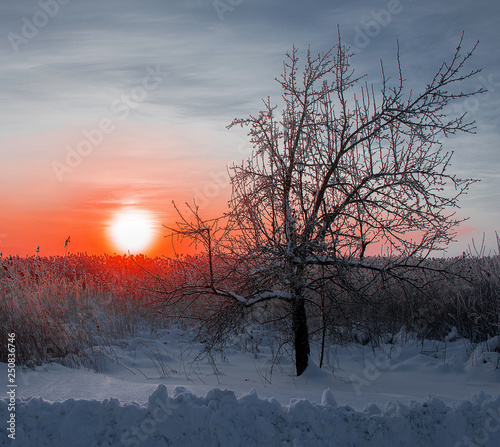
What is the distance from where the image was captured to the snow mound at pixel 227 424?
386 cm

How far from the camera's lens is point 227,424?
3920mm

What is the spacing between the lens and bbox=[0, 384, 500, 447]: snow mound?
386 cm

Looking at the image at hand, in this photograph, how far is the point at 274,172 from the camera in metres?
6.61

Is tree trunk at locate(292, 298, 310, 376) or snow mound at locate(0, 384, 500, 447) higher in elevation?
tree trunk at locate(292, 298, 310, 376)

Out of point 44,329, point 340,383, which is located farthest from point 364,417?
point 44,329

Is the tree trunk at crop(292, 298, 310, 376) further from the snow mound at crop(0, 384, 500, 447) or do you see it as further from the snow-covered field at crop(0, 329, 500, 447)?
the snow mound at crop(0, 384, 500, 447)

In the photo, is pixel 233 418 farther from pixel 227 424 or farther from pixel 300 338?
pixel 300 338

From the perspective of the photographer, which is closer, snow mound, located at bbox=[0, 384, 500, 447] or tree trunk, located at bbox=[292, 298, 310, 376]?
snow mound, located at bbox=[0, 384, 500, 447]

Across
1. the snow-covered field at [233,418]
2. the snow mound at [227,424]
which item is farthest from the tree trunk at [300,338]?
the snow mound at [227,424]

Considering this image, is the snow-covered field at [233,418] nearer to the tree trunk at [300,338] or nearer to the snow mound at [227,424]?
the snow mound at [227,424]

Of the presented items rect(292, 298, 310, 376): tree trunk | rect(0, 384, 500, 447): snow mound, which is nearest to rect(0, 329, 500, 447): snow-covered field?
rect(0, 384, 500, 447): snow mound

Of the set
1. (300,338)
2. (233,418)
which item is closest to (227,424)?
(233,418)

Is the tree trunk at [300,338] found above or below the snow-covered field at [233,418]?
above

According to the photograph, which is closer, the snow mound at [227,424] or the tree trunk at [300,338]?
the snow mound at [227,424]
